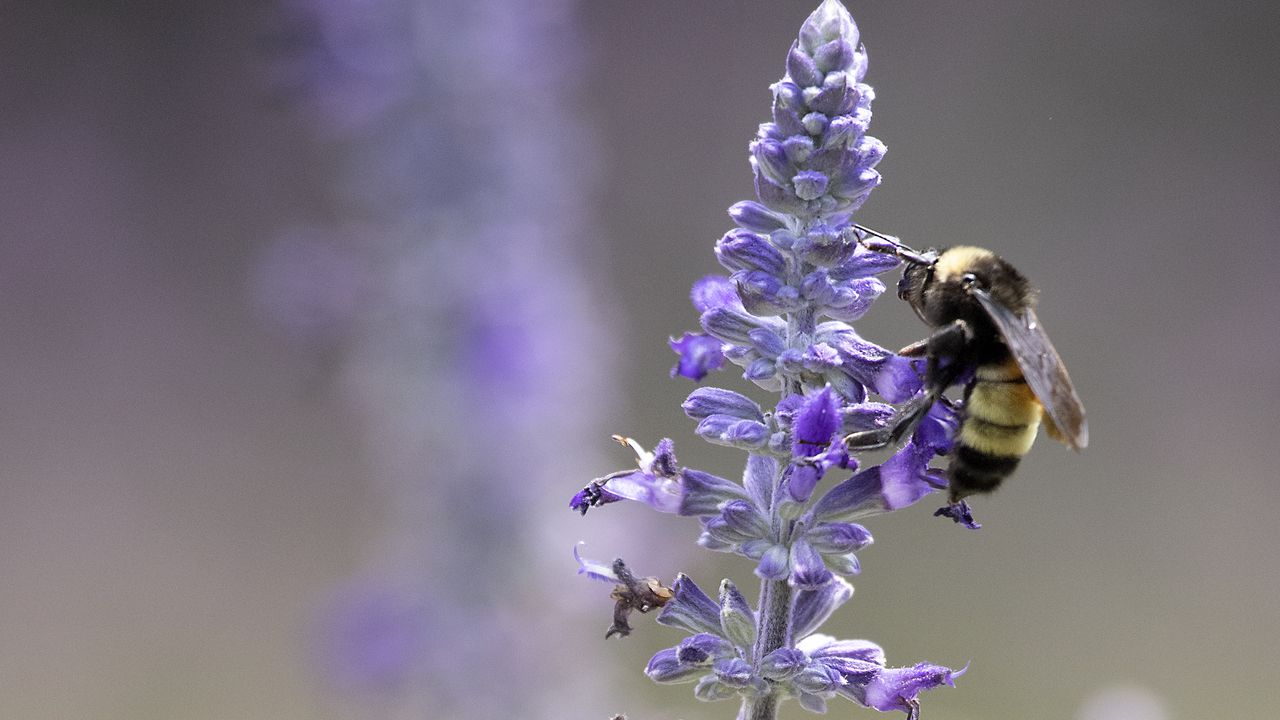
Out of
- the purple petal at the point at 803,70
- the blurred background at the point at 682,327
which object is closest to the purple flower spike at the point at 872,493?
the purple petal at the point at 803,70

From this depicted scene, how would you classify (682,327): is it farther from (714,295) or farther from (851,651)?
(851,651)

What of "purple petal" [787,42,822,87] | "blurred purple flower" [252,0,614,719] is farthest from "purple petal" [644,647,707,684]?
"blurred purple flower" [252,0,614,719]

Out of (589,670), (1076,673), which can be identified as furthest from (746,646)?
(1076,673)

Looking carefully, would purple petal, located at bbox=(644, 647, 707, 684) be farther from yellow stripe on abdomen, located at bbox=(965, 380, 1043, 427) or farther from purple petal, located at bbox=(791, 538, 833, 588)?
yellow stripe on abdomen, located at bbox=(965, 380, 1043, 427)

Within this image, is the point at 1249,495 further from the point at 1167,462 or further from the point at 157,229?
the point at 157,229

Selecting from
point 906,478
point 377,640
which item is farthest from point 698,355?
point 377,640

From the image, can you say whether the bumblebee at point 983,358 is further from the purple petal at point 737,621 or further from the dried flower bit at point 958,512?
the purple petal at point 737,621
